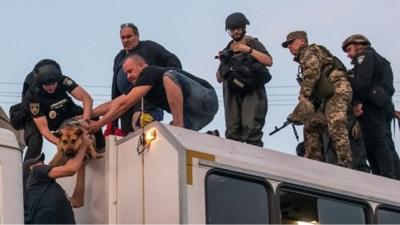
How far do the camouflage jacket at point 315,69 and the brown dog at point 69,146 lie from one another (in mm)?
3055

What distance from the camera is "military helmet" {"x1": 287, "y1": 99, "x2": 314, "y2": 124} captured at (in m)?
8.25

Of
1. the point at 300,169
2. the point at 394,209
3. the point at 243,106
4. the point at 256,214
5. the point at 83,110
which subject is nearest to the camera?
the point at 256,214

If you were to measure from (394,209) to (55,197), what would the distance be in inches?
91.9

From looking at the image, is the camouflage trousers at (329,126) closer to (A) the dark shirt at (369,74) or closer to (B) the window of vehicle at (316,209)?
(A) the dark shirt at (369,74)

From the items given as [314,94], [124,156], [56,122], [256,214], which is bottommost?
[256,214]

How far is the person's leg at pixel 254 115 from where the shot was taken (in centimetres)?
790

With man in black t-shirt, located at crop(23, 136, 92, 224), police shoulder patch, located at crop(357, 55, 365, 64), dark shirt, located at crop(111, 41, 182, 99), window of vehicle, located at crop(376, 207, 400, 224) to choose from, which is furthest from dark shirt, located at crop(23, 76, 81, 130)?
police shoulder patch, located at crop(357, 55, 365, 64)

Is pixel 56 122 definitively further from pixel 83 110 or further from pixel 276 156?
pixel 276 156

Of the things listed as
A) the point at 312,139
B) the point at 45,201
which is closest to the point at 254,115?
the point at 312,139

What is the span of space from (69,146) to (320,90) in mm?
3341

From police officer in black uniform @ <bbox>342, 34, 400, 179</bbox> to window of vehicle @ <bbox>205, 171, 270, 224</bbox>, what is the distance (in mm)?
3366

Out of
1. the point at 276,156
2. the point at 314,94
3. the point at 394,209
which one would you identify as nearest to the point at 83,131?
the point at 276,156

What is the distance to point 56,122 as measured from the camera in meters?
7.23

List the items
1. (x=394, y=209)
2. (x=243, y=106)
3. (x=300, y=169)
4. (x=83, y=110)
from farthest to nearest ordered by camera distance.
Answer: (x=243, y=106) → (x=83, y=110) → (x=394, y=209) → (x=300, y=169)
